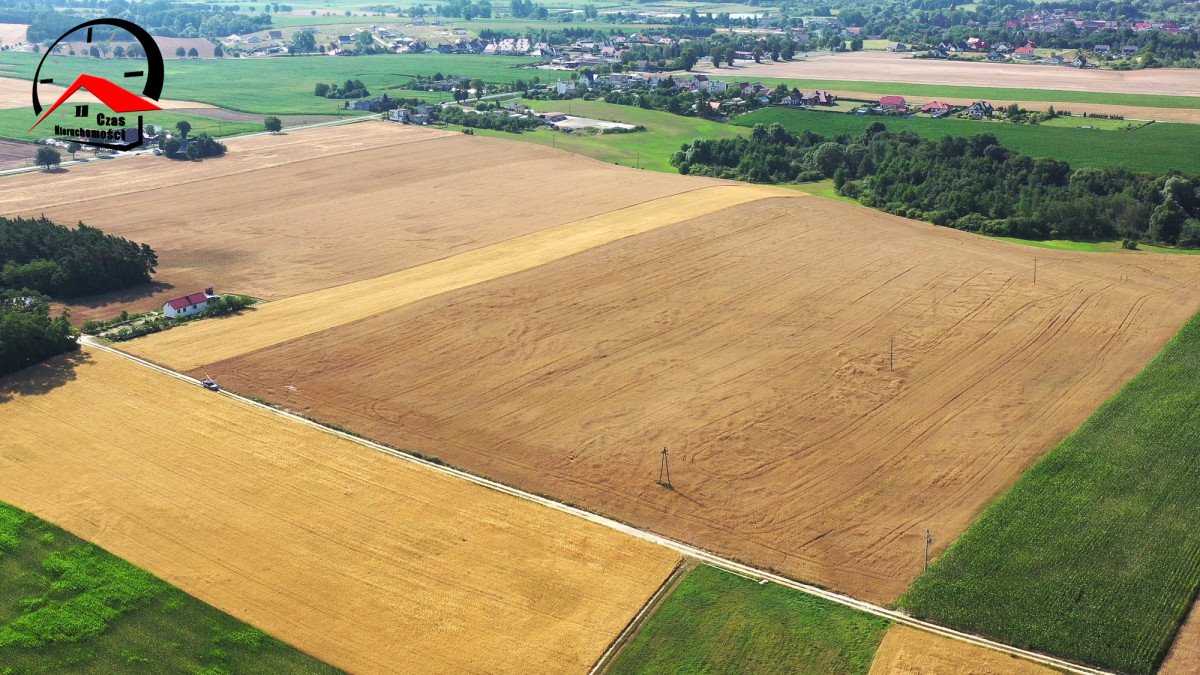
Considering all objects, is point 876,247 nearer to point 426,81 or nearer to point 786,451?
point 786,451

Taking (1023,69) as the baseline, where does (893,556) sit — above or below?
below

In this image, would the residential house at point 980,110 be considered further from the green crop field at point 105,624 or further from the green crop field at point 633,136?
the green crop field at point 105,624

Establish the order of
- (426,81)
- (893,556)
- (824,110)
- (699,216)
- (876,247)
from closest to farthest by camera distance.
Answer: (893,556) < (876,247) < (699,216) < (824,110) < (426,81)

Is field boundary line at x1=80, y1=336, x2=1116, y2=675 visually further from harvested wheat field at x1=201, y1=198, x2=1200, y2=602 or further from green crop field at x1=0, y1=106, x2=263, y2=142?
green crop field at x1=0, y1=106, x2=263, y2=142

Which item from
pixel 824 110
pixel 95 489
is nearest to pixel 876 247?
pixel 95 489

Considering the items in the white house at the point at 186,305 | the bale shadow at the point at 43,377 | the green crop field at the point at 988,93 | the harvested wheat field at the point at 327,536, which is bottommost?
the harvested wheat field at the point at 327,536

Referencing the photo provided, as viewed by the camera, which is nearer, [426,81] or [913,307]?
[913,307]

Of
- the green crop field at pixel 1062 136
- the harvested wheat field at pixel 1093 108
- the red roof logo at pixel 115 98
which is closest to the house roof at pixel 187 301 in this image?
the green crop field at pixel 1062 136
